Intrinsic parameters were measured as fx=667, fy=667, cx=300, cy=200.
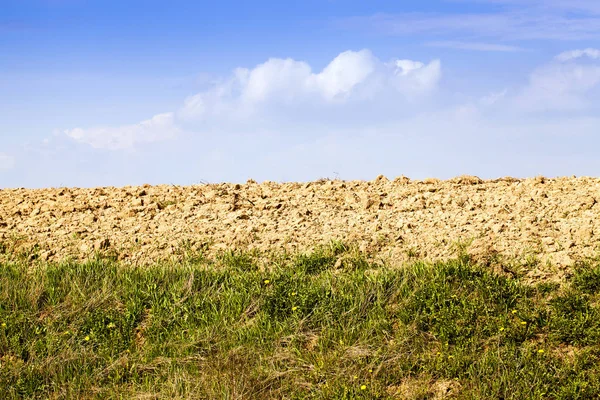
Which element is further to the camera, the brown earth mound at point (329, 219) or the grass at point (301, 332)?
the brown earth mound at point (329, 219)

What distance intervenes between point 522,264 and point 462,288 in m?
0.78

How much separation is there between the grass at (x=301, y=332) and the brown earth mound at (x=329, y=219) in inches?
16.4

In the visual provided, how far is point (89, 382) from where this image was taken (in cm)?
555

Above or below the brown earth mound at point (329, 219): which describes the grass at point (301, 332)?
below

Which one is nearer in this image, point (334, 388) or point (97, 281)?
point (334, 388)

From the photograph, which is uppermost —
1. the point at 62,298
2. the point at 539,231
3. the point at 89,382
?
the point at 539,231

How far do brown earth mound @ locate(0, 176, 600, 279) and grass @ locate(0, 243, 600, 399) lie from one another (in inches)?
16.4

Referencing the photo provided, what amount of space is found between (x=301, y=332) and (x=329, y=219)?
235 centimetres

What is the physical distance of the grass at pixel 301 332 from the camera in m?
5.23

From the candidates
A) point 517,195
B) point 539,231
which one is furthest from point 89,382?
point 517,195

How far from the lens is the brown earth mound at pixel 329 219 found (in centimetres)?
700

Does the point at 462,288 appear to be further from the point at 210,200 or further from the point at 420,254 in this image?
the point at 210,200

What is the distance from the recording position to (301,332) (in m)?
5.80

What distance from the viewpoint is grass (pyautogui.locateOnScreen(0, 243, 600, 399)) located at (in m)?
5.23
